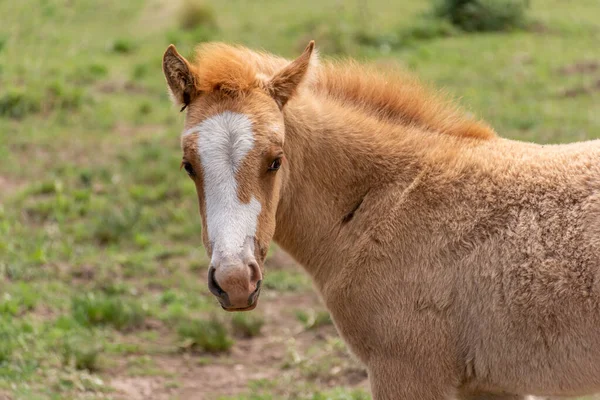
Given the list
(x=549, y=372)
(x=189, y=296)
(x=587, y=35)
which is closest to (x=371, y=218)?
(x=549, y=372)

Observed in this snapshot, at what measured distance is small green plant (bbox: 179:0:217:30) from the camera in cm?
1505

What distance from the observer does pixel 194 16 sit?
1505 centimetres

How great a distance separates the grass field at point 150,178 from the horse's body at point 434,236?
1620 millimetres

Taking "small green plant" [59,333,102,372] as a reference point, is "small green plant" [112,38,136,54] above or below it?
below

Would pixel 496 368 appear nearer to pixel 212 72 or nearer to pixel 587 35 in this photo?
Answer: pixel 212 72

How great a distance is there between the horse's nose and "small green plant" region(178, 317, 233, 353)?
3.04m

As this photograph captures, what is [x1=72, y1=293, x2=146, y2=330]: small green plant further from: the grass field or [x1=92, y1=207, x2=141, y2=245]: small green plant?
[x1=92, y1=207, x2=141, y2=245]: small green plant

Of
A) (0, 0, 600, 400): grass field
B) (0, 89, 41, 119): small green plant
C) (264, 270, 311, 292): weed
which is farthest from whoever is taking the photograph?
(0, 89, 41, 119): small green plant

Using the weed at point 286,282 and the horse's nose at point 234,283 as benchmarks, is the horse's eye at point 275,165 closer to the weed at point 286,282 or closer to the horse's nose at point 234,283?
the horse's nose at point 234,283

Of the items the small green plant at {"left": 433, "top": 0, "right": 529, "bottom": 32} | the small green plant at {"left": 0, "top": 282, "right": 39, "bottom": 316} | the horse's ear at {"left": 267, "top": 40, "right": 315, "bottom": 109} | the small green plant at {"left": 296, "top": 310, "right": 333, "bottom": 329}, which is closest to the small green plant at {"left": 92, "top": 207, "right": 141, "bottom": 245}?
the small green plant at {"left": 0, "top": 282, "right": 39, "bottom": 316}

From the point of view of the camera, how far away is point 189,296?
7918 millimetres

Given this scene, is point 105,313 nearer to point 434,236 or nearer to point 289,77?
point 289,77

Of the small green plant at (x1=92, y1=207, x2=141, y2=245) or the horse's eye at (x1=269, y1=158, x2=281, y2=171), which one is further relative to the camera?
the small green plant at (x1=92, y1=207, x2=141, y2=245)

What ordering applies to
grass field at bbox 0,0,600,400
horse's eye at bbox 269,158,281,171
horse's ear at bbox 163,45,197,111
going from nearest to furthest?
horse's eye at bbox 269,158,281,171 → horse's ear at bbox 163,45,197,111 → grass field at bbox 0,0,600,400
